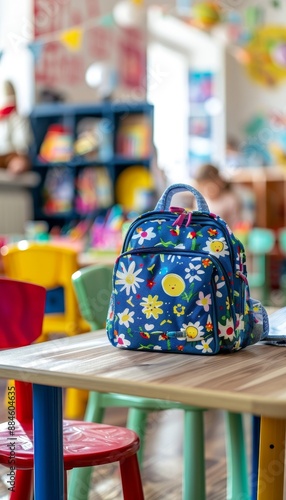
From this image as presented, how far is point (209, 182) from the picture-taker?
166 inches

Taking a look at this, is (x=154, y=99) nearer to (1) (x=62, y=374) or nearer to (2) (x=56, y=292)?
(2) (x=56, y=292)

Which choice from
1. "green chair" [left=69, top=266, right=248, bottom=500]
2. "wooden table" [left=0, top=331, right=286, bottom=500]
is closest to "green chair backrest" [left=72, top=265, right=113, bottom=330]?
"green chair" [left=69, top=266, right=248, bottom=500]

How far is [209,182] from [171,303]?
3.07 m

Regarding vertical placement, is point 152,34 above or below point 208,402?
above

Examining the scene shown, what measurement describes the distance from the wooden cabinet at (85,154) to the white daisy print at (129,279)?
4328 millimetres

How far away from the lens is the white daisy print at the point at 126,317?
4.04 feet

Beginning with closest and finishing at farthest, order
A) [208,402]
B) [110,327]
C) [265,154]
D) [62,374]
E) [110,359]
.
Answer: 1. [208,402]
2. [62,374]
3. [110,359]
4. [110,327]
5. [265,154]

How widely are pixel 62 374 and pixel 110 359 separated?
0.40 ft

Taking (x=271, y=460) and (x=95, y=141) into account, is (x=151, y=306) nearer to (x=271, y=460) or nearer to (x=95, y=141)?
(x=271, y=460)

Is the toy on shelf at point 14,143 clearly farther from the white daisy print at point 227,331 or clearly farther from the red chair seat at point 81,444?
the white daisy print at point 227,331

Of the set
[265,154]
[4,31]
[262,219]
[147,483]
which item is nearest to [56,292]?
[147,483]

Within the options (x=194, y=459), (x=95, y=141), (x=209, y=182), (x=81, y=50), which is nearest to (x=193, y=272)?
(x=194, y=459)

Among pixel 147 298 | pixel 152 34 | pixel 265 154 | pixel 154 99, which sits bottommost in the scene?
pixel 147 298

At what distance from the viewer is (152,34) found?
7.71 metres
